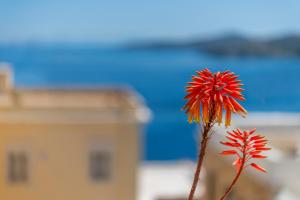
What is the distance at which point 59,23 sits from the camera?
21.7 m

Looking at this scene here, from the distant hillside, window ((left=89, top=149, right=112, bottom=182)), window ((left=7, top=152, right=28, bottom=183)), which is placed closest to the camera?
window ((left=7, top=152, right=28, bottom=183))

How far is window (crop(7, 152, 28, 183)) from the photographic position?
18.1 feet

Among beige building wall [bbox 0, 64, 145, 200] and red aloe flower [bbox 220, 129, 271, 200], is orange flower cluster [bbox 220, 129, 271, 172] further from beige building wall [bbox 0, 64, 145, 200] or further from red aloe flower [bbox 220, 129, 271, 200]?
beige building wall [bbox 0, 64, 145, 200]

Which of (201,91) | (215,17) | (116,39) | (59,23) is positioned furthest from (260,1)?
(201,91)

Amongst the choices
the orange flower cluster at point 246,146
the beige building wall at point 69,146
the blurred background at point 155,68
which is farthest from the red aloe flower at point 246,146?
the beige building wall at point 69,146

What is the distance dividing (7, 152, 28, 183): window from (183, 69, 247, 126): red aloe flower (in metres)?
5.08

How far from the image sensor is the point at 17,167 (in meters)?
5.61

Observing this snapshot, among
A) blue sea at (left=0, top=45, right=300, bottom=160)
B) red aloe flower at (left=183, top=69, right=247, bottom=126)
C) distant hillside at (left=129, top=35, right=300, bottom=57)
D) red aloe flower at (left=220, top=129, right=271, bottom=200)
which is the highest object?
red aloe flower at (left=183, top=69, right=247, bottom=126)

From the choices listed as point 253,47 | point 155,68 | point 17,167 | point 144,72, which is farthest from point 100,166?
point 144,72

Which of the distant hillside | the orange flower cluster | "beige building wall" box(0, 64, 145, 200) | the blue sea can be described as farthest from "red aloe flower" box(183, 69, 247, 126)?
the blue sea

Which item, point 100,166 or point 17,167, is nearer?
point 17,167

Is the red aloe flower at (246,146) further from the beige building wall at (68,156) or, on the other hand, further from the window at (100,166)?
the window at (100,166)

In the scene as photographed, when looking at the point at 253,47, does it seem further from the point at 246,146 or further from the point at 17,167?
the point at 246,146

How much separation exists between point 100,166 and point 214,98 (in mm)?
5222
